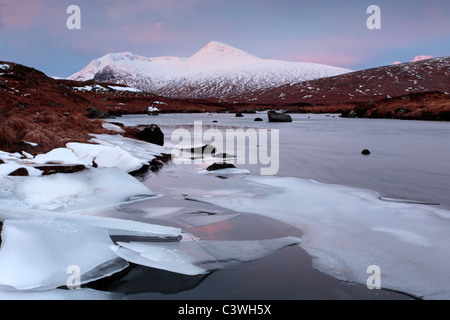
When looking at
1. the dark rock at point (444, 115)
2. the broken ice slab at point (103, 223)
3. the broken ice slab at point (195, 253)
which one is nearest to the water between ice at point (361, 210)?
the broken ice slab at point (195, 253)

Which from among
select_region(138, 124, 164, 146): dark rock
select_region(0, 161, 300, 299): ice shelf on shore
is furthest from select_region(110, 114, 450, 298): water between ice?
select_region(138, 124, 164, 146): dark rock

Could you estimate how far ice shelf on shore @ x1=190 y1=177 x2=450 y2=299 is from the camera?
2.57 metres

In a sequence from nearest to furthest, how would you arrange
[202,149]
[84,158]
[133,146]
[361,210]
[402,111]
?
[361,210] → [84,158] → [133,146] → [202,149] → [402,111]

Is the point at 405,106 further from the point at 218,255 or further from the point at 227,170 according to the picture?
the point at 218,255

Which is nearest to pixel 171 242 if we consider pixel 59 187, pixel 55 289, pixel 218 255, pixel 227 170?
pixel 218 255

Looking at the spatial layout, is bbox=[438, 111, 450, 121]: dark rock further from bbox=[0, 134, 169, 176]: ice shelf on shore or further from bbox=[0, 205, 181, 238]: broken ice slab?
bbox=[0, 205, 181, 238]: broken ice slab

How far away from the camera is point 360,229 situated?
3576 millimetres

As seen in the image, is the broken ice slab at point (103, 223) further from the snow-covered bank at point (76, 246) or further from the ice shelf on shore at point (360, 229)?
the ice shelf on shore at point (360, 229)

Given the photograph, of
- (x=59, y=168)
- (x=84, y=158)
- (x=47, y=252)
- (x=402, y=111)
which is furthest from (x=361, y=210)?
(x=402, y=111)

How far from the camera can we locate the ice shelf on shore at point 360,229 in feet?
8.44

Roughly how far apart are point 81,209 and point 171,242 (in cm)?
152

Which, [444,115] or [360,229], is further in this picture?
[444,115]

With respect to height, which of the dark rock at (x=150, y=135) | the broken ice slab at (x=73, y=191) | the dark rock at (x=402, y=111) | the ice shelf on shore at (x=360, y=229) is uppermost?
the dark rock at (x=402, y=111)

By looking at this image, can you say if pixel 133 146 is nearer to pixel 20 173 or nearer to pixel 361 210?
pixel 20 173
